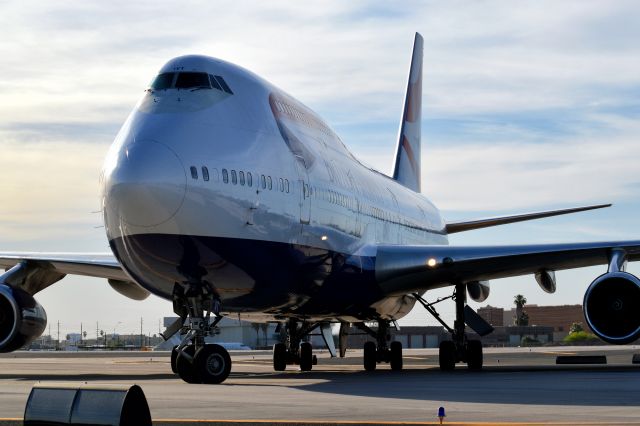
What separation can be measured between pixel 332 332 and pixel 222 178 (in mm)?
15583

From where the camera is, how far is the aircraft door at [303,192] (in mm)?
21016

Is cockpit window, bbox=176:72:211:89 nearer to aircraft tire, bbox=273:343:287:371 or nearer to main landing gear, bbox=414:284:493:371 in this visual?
main landing gear, bbox=414:284:493:371

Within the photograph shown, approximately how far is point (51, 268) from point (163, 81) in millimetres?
8421

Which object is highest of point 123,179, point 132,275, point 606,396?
point 123,179

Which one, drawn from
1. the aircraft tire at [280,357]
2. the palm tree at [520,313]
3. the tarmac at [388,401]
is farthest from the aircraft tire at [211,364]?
the palm tree at [520,313]

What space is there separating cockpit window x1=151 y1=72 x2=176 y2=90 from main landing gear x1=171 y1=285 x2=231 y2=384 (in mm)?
3446

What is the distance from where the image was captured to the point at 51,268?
26078 mm

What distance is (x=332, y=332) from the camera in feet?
109

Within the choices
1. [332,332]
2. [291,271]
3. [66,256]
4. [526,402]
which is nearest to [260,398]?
[526,402]

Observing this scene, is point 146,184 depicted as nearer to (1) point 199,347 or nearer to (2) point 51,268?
(1) point 199,347

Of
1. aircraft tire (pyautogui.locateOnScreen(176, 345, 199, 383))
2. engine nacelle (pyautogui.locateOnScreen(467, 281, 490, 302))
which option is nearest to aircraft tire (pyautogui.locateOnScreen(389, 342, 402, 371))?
engine nacelle (pyautogui.locateOnScreen(467, 281, 490, 302))

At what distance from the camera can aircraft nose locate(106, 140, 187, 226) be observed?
1739 centimetres

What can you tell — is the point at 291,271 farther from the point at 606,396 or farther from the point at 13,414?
the point at 13,414

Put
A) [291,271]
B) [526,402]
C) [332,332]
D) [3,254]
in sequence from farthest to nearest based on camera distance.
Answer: [332,332], [3,254], [291,271], [526,402]
